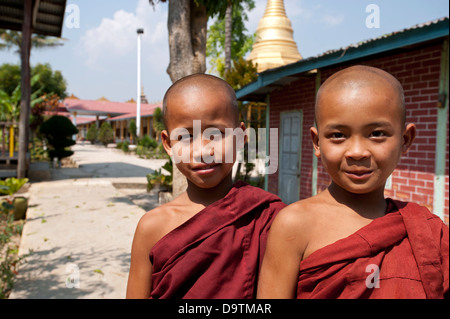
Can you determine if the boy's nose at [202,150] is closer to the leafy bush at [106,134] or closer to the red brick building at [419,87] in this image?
the red brick building at [419,87]

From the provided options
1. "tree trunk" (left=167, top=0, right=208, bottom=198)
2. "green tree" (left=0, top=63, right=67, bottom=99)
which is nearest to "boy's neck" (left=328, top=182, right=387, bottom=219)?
"tree trunk" (left=167, top=0, right=208, bottom=198)

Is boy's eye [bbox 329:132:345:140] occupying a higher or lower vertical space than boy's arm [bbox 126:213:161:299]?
higher

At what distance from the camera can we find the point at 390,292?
916 millimetres

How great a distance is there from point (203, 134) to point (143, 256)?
443 mm

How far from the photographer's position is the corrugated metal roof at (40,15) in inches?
444

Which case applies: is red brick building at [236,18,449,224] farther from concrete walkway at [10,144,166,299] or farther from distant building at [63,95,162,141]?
distant building at [63,95,162,141]

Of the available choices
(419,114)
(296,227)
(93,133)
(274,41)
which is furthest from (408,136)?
(93,133)

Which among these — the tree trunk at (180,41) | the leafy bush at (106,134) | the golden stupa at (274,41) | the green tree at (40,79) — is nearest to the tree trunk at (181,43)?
the tree trunk at (180,41)

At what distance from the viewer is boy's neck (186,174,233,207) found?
1.23 meters

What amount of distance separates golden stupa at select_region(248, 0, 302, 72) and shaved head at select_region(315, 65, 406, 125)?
40.8 feet

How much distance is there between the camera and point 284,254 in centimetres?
98

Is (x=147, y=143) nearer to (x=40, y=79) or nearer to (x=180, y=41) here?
(x=40, y=79)

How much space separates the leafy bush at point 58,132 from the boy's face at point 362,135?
54.6 ft
